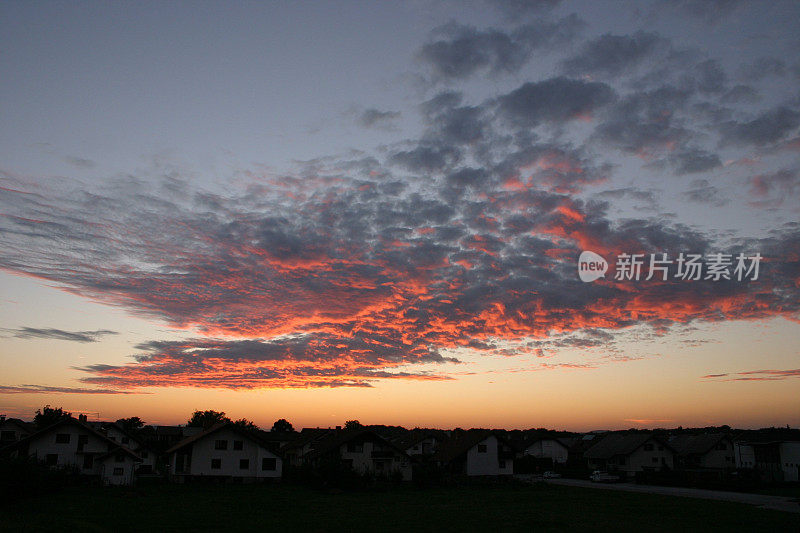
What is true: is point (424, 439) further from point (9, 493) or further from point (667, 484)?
point (9, 493)

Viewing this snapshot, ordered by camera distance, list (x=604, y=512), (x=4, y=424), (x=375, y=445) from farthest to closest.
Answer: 1. (x=4, y=424)
2. (x=375, y=445)
3. (x=604, y=512)

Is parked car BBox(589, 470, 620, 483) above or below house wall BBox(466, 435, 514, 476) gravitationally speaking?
below

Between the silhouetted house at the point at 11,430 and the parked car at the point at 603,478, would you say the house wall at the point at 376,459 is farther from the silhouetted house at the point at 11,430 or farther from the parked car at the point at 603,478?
the silhouetted house at the point at 11,430

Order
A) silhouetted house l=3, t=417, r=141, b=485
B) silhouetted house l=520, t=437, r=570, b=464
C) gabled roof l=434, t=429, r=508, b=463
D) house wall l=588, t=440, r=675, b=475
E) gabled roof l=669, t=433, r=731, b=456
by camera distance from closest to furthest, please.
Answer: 1. silhouetted house l=3, t=417, r=141, b=485
2. gabled roof l=434, t=429, r=508, b=463
3. house wall l=588, t=440, r=675, b=475
4. gabled roof l=669, t=433, r=731, b=456
5. silhouetted house l=520, t=437, r=570, b=464

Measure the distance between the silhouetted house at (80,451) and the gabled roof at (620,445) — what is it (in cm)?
6772

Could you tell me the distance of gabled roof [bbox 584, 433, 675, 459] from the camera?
87475 mm

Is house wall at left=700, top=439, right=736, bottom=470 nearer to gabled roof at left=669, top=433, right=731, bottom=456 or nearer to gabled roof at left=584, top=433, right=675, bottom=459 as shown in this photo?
gabled roof at left=669, top=433, right=731, bottom=456

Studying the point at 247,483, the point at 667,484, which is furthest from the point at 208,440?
the point at 667,484

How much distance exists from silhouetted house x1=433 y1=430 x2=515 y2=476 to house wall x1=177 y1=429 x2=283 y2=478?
2408 cm

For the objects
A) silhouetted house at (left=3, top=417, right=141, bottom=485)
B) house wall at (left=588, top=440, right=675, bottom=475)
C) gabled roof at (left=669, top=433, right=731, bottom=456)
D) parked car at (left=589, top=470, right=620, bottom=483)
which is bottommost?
parked car at (left=589, top=470, right=620, bottom=483)

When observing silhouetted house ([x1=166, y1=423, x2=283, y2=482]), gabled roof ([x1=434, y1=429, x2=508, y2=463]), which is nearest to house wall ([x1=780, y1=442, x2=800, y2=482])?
gabled roof ([x1=434, y1=429, x2=508, y2=463])

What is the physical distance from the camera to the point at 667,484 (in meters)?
69.4

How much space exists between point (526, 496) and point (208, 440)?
36.5 meters

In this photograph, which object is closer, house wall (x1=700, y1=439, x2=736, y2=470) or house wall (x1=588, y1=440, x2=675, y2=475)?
house wall (x1=588, y1=440, x2=675, y2=475)
